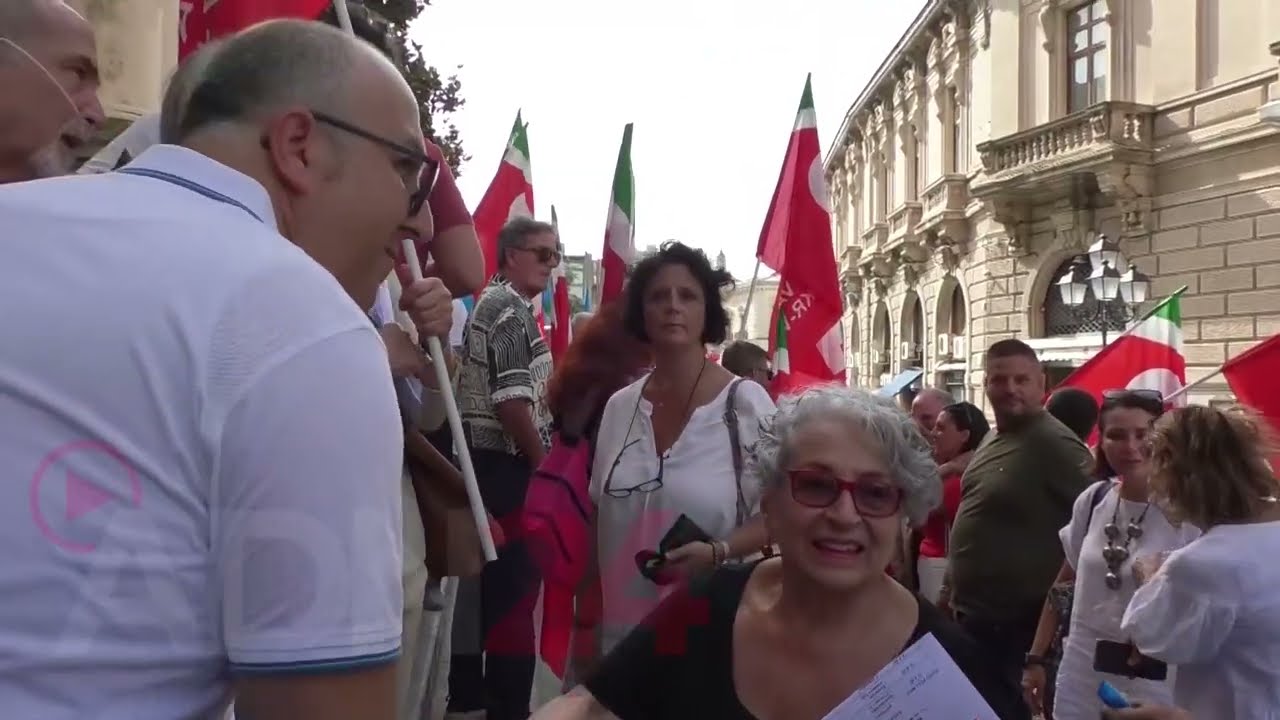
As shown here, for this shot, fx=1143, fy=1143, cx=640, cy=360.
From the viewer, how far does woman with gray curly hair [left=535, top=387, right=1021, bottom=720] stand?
192cm

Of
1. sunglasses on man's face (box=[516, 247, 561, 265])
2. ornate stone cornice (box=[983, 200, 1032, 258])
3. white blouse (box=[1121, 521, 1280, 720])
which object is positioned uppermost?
ornate stone cornice (box=[983, 200, 1032, 258])

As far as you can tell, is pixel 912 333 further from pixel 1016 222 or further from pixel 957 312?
pixel 1016 222

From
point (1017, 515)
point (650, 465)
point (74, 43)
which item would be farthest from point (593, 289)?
point (74, 43)

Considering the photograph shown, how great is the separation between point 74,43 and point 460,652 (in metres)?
2.85

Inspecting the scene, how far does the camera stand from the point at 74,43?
7.52 feet

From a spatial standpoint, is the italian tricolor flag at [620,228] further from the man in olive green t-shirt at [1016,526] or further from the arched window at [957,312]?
the arched window at [957,312]

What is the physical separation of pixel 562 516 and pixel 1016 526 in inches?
88.9

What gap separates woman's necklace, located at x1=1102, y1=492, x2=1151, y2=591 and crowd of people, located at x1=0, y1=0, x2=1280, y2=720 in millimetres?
10

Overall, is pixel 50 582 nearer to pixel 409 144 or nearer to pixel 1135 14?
pixel 409 144

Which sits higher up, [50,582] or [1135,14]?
[1135,14]

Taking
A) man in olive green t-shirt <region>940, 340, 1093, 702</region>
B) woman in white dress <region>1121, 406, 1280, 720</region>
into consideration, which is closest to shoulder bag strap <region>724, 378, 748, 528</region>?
woman in white dress <region>1121, 406, 1280, 720</region>

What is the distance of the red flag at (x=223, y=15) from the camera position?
2994 mm

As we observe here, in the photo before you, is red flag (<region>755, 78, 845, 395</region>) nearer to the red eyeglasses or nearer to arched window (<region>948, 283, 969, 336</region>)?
the red eyeglasses

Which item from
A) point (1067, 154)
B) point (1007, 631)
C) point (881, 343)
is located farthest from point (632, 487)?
point (881, 343)
